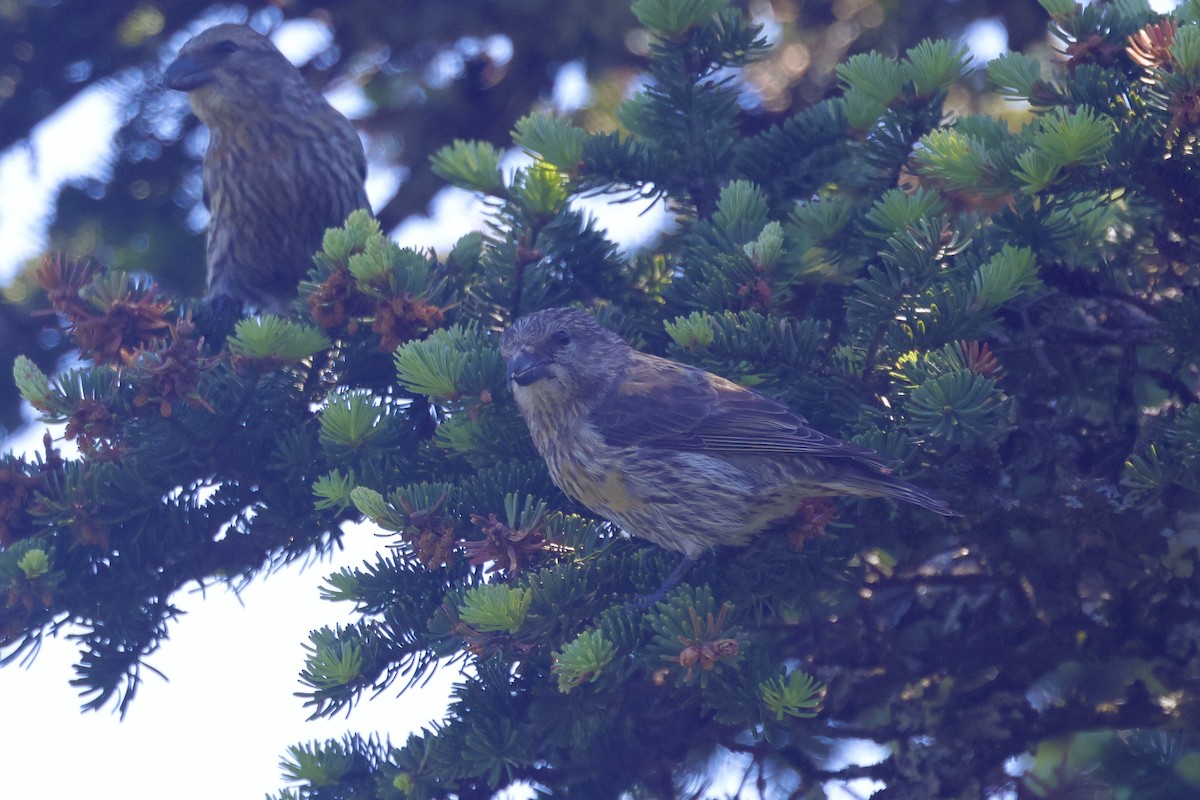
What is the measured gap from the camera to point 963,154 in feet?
9.57

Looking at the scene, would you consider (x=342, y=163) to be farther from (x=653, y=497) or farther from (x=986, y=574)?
(x=986, y=574)

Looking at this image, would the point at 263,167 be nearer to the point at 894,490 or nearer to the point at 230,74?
the point at 230,74

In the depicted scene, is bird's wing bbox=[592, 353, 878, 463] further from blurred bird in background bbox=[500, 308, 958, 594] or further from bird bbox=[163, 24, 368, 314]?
bird bbox=[163, 24, 368, 314]

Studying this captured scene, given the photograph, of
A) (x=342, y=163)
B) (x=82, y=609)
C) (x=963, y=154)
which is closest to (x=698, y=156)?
(x=963, y=154)

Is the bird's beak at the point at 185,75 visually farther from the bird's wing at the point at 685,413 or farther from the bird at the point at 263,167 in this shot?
the bird's wing at the point at 685,413

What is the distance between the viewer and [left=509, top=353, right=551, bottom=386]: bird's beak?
10.9ft

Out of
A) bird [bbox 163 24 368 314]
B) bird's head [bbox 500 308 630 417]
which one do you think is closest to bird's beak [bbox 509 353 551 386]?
bird's head [bbox 500 308 630 417]

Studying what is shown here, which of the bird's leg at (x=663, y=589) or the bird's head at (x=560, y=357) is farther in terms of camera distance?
the bird's head at (x=560, y=357)

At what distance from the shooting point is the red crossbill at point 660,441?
332 cm

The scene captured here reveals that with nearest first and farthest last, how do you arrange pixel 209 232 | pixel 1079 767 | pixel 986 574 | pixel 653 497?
pixel 1079 767, pixel 986 574, pixel 653 497, pixel 209 232

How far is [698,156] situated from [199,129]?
313 centimetres

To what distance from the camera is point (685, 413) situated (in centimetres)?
376

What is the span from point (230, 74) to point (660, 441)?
2.96 metres

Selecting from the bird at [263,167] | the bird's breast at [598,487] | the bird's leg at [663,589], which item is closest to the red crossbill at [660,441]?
the bird's breast at [598,487]
